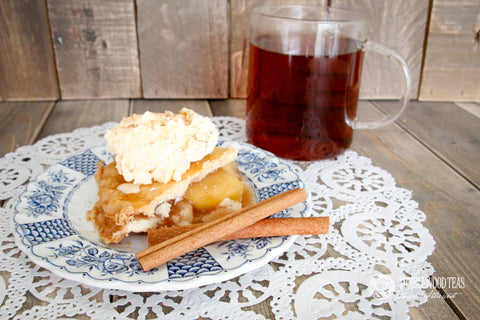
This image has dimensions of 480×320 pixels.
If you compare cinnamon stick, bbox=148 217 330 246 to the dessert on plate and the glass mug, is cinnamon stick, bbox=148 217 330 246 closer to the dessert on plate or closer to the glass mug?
the dessert on plate

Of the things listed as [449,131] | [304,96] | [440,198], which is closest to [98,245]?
[304,96]

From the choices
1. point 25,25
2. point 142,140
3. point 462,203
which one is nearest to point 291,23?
point 142,140

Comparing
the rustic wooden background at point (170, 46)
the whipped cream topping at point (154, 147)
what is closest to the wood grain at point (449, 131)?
the rustic wooden background at point (170, 46)

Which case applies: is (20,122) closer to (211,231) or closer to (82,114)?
(82,114)

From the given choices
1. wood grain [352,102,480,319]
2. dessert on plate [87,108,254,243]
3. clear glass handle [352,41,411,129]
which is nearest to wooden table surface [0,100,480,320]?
wood grain [352,102,480,319]

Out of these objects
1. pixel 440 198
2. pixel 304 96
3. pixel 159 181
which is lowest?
pixel 440 198

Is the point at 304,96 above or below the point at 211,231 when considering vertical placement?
above
